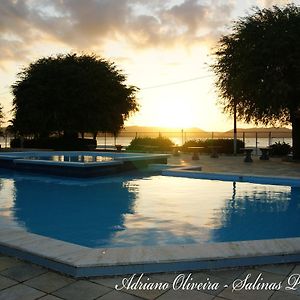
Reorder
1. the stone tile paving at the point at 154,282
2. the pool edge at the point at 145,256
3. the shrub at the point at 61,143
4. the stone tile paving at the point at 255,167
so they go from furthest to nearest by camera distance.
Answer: the shrub at the point at 61,143 < the stone tile paving at the point at 255,167 < the pool edge at the point at 145,256 < the stone tile paving at the point at 154,282

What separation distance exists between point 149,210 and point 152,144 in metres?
19.3

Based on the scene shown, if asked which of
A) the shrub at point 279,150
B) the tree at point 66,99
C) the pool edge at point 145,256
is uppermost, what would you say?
the tree at point 66,99

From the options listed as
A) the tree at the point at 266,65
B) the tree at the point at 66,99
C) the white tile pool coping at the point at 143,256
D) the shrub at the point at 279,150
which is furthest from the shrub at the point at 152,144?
the white tile pool coping at the point at 143,256

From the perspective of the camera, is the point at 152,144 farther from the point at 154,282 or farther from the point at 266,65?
the point at 154,282

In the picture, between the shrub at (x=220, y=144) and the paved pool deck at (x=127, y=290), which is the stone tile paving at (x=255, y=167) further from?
the paved pool deck at (x=127, y=290)

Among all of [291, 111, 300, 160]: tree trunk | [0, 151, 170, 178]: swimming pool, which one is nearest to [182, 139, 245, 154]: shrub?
[291, 111, 300, 160]: tree trunk

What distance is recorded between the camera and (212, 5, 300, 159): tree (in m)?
18.6

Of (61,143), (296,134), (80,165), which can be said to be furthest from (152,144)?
(80,165)

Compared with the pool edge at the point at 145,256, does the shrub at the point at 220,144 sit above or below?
A: above

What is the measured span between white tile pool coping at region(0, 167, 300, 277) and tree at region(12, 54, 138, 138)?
1093 inches

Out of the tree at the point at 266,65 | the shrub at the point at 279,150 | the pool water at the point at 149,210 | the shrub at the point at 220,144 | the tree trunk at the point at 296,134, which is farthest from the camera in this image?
the shrub at the point at 220,144

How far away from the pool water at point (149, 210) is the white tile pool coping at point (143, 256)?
1.85 metres

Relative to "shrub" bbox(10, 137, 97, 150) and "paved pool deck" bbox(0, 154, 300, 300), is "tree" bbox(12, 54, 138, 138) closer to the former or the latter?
"shrub" bbox(10, 137, 97, 150)

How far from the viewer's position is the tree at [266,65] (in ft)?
61.1
